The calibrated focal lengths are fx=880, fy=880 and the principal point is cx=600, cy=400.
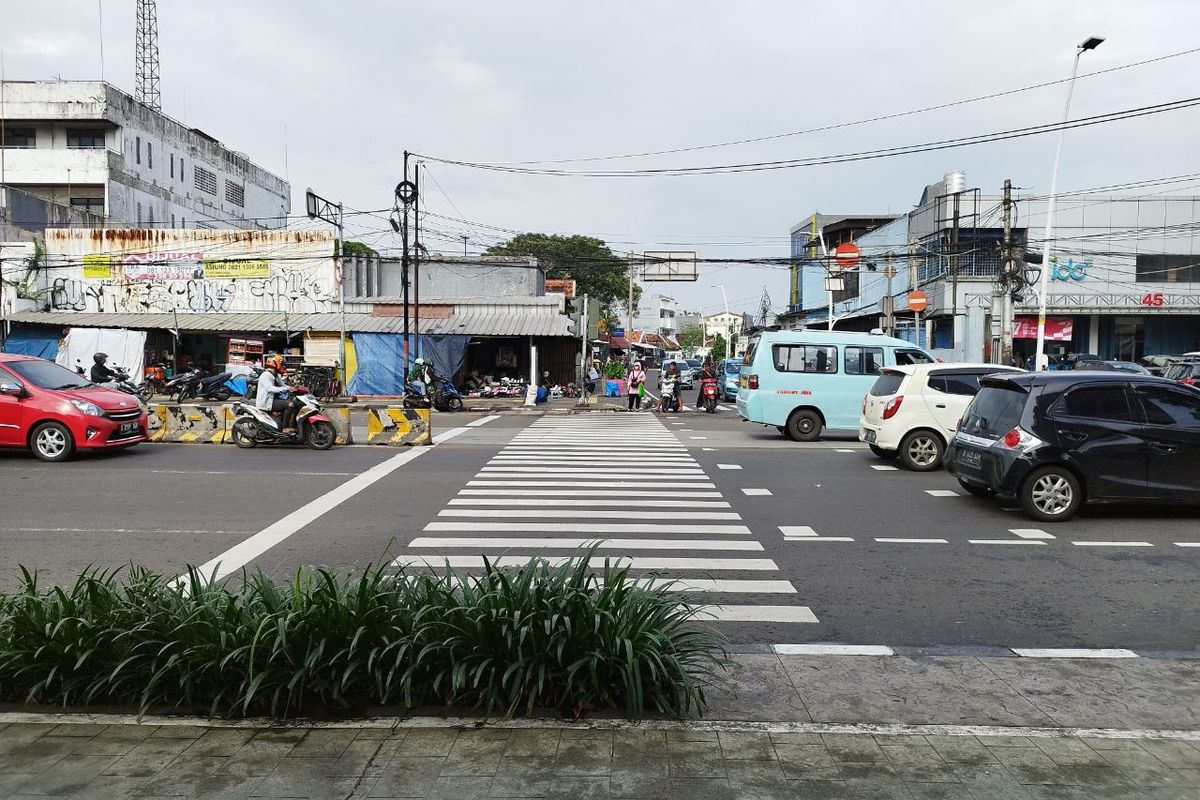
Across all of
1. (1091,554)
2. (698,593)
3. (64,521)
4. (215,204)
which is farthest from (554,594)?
(215,204)

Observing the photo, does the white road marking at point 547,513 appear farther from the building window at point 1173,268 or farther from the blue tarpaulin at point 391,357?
the building window at point 1173,268

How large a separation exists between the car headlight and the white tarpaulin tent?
18278 mm

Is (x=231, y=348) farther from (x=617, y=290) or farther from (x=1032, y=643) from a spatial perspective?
(x=617, y=290)

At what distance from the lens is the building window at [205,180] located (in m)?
49.9

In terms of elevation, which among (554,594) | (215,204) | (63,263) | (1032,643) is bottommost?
(1032,643)

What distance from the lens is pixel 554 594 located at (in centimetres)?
459

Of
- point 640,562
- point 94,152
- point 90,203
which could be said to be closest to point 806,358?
point 640,562

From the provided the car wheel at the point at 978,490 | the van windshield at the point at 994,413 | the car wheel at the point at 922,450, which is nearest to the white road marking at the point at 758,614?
the car wheel at the point at 978,490

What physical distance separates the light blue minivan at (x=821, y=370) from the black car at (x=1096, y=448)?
7742 mm

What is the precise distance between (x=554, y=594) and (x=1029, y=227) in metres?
37.7

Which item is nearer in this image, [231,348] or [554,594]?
[554,594]

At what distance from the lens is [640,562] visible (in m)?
7.53

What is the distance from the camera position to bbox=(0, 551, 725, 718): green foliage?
4254 millimetres

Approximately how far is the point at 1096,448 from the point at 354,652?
8.22m
